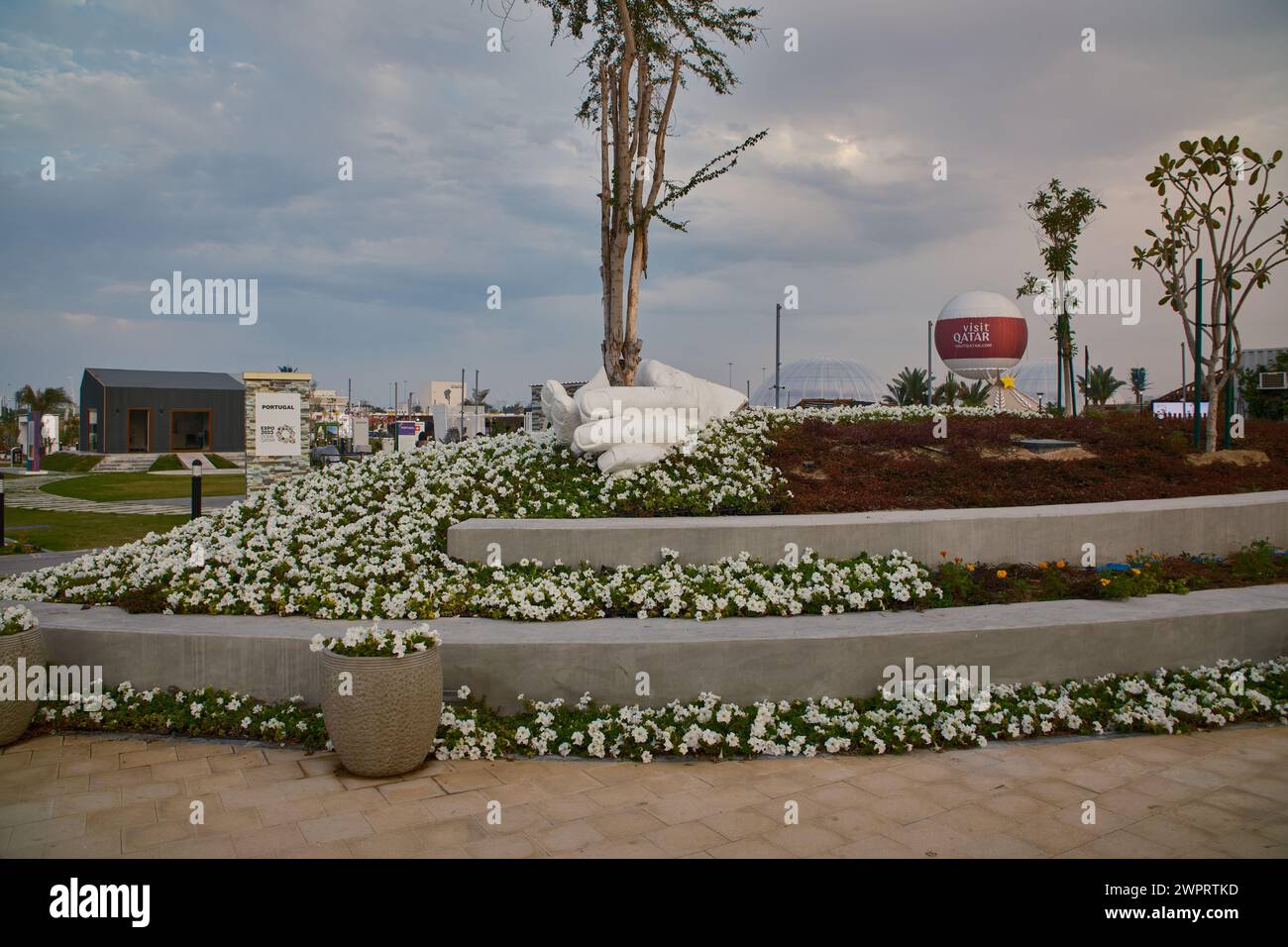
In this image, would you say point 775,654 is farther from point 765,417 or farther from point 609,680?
point 765,417

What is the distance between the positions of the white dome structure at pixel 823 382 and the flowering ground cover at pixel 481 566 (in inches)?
1527

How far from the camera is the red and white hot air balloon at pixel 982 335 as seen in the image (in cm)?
3155

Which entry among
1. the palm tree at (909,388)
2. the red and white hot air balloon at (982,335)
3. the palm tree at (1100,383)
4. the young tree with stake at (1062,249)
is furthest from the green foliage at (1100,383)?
the young tree with stake at (1062,249)

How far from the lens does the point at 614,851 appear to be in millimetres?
3678

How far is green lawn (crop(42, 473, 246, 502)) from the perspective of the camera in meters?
22.6

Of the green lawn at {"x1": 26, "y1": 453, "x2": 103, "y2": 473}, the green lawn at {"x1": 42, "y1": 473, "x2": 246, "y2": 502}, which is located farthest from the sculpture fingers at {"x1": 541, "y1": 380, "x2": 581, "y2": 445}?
the green lawn at {"x1": 26, "y1": 453, "x2": 103, "y2": 473}

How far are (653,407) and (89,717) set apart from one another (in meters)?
5.70

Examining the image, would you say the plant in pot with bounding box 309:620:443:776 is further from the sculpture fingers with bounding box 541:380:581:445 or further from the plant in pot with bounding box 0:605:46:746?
the sculpture fingers with bounding box 541:380:581:445

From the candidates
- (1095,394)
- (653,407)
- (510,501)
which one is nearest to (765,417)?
(653,407)

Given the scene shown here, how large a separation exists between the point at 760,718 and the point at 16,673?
4.53 meters

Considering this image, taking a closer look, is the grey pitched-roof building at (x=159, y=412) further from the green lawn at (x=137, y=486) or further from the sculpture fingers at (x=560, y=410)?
the sculpture fingers at (x=560, y=410)

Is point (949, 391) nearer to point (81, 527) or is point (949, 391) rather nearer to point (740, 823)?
point (81, 527)

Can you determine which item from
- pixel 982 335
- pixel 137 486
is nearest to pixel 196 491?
pixel 137 486

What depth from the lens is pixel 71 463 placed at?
120 feet
